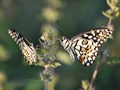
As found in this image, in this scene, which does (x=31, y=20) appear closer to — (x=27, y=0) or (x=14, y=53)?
(x=27, y=0)

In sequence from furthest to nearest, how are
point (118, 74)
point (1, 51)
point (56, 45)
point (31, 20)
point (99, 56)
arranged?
1. point (31, 20)
2. point (118, 74)
3. point (1, 51)
4. point (99, 56)
5. point (56, 45)

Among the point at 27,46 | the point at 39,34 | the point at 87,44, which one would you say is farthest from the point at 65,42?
the point at 39,34

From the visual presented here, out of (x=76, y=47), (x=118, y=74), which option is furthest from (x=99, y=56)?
(x=118, y=74)

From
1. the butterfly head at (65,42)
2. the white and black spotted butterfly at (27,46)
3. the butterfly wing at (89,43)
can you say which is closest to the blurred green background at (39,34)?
the butterfly head at (65,42)

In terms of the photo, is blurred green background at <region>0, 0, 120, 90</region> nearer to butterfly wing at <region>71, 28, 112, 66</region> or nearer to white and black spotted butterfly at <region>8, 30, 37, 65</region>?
butterfly wing at <region>71, 28, 112, 66</region>

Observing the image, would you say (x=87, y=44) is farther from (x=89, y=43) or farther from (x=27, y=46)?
(x=27, y=46)

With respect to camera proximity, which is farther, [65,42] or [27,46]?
[65,42]

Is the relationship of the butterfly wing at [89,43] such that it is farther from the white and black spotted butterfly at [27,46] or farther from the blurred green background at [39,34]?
the white and black spotted butterfly at [27,46]
